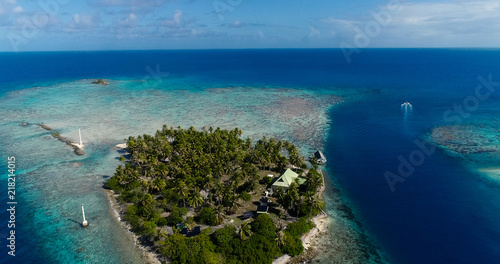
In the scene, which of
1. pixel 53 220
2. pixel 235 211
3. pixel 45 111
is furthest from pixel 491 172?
pixel 45 111

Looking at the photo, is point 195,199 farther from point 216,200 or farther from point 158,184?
point 158,184

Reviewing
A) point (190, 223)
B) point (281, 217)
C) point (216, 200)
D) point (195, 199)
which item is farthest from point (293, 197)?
point (190, 223)

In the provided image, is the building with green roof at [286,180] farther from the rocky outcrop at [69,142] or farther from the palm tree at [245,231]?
the rocky outcrop at [69,142]

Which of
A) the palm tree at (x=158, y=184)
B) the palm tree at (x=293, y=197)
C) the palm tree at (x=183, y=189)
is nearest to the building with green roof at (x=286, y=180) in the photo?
the palm tree at (x=293, y=197)

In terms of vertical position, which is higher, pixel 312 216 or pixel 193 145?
pixel 193 145

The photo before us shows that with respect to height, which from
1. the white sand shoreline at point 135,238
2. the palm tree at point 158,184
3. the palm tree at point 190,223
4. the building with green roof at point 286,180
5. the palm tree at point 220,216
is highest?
the building with green roof at point 286,180

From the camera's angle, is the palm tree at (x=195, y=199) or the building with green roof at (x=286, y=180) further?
the building with green roof at (x=286, y=180)

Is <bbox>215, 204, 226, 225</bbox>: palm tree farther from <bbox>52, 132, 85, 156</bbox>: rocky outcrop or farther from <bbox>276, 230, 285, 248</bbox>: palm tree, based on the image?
<bbox>52, 132, 85, 156</bbox>: rocky outcrop

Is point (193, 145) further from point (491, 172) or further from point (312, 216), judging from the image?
point (491, 172)
